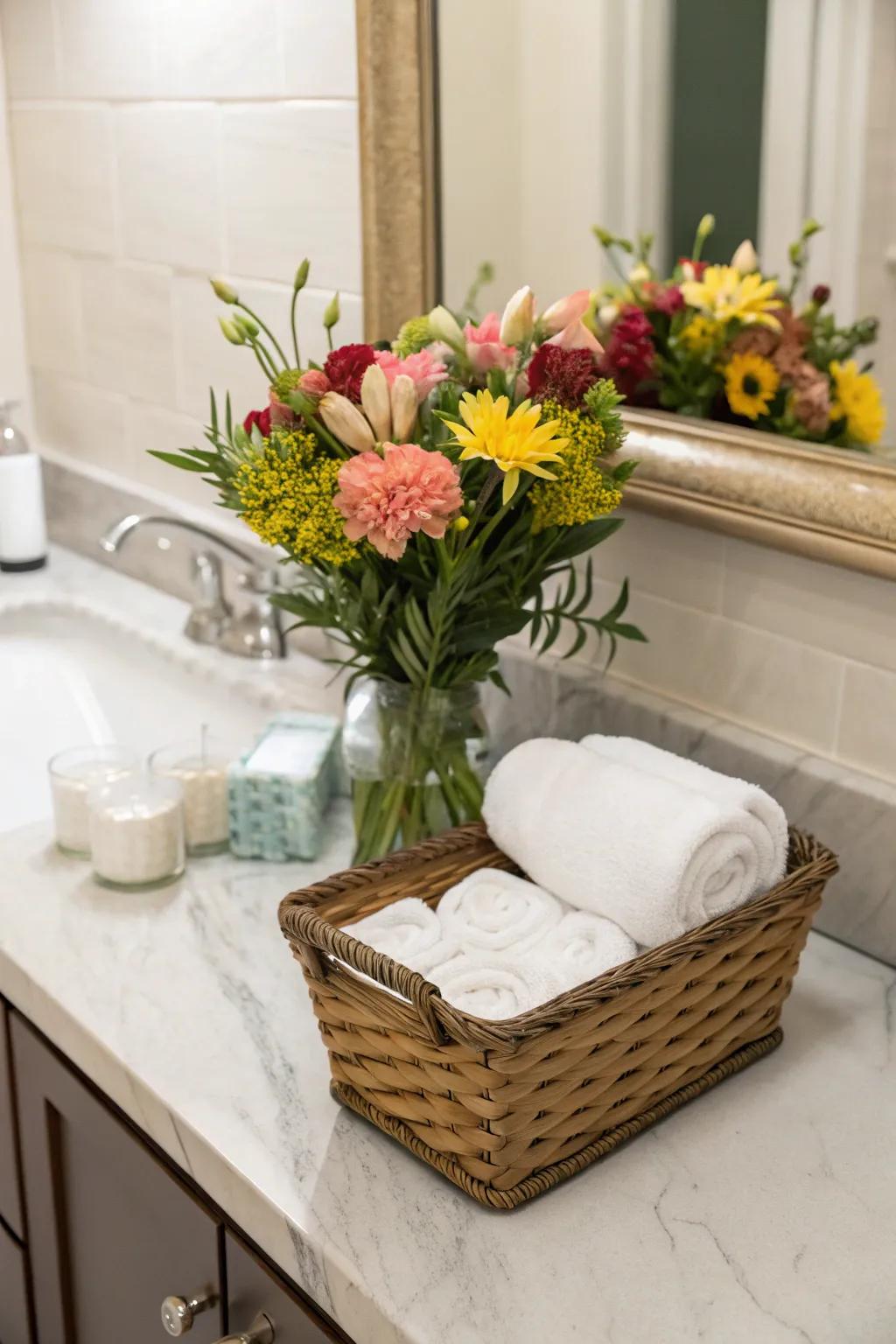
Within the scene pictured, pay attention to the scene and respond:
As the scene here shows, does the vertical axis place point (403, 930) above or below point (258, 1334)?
above

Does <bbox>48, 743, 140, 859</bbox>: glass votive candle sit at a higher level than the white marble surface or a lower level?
higher

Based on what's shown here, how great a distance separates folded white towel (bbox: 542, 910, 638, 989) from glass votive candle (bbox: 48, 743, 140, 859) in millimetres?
467

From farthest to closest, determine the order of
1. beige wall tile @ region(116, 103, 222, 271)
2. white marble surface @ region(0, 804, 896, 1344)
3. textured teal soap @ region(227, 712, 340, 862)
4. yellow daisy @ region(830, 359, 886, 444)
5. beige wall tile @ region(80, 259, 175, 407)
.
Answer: beige wall tile @ region(80, 259, 175, 407) → beige wall tile @ region(116, 103, 222, 271) → textured teal soap @ region(227, 712, 340, 862) → yellow daisy @ region(830, 359, 886, 444) → white marble surface @ region(0, 804, 896, 1344)

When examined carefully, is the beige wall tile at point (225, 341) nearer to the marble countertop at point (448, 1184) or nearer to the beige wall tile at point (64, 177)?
the beige wall tile at point (64, 177)

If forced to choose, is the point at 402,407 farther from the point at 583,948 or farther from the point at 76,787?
the point at 76,787

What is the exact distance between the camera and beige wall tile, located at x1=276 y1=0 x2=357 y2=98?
135 centimetres

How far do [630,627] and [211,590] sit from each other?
2.20 ft

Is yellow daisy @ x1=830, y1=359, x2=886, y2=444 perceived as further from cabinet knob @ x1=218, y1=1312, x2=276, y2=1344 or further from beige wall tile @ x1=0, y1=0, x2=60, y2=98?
beige wall tile @ x1=0, y1=0, x2=60, y2=98

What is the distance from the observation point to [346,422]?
0.93 metres

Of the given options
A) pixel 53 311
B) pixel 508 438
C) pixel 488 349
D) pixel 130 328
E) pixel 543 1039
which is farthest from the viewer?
pixel 53 311

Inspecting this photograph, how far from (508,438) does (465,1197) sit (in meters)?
0.45

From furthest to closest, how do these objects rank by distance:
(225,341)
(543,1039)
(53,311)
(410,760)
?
(53,311)
(225,341)
(410,760)
(543,1039)

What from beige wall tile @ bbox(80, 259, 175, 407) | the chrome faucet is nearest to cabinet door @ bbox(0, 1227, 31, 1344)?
the chrome faucet

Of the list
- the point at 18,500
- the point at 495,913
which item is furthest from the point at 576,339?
the point at 18,500
